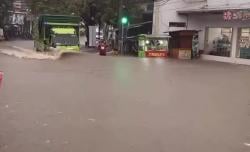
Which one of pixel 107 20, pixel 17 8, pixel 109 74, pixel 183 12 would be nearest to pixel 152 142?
pixel 109 74

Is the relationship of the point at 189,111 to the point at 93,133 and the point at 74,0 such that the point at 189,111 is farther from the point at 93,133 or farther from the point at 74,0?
the point at 74,0

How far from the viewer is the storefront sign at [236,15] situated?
34787 millimetres

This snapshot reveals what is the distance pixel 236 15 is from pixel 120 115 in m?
24.9

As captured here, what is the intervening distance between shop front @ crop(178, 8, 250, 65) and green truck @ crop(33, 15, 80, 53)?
8.48m

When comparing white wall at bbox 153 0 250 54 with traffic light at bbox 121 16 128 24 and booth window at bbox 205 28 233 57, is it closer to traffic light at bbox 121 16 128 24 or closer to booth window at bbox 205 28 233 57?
booth window at bbox 205 28 233 57

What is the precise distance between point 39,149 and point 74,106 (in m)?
4.60

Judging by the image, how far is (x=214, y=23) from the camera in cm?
4081

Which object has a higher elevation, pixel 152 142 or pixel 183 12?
pixel 183 12

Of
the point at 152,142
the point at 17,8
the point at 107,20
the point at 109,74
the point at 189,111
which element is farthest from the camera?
the point at 17,8

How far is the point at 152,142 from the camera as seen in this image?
368 inches

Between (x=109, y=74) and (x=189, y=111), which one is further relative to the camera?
(x=109, y=74)

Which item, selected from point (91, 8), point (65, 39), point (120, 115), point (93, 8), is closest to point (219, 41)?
point (65, 39)

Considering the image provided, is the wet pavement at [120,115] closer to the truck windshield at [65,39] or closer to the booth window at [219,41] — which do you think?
the booth window at [219,41]

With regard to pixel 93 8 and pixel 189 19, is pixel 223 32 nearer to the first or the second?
pixel 189 19
